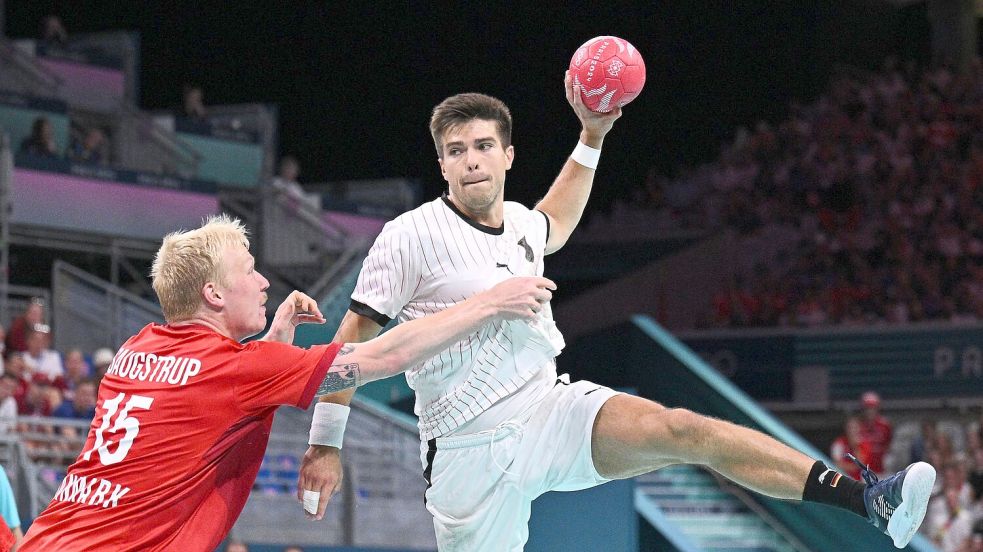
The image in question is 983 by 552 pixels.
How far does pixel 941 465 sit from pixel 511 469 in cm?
987

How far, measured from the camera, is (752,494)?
36.8ft

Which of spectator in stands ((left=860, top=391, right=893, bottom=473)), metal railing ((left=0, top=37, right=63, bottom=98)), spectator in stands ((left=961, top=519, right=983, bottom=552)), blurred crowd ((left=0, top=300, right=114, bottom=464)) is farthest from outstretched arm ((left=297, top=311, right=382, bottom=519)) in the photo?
metal railing ((left=0, top=37, right=63, bottom=98))

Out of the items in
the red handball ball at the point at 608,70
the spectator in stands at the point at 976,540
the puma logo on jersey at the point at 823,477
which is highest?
the red handball ball at the point at 608,70

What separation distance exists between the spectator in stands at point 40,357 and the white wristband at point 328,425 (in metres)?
7.51

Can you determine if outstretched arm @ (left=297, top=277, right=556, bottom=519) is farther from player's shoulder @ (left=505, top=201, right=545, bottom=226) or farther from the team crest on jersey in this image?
player's shoulder @ (left=505, top=201, right=545, bottom=226)

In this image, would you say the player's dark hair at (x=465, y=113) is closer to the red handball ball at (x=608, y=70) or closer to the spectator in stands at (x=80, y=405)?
the red handball ball at (x=608, y=70)

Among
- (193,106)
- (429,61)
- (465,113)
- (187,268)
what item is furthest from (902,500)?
(429,61)

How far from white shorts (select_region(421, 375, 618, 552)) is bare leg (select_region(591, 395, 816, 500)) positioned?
9 cm

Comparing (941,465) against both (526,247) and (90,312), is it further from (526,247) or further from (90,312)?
(526,247)

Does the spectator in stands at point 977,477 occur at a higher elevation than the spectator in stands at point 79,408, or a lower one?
lower

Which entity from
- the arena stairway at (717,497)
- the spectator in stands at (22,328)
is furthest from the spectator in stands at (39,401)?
the arena stairway at (717,497)

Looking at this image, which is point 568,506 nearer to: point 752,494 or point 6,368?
point 752,494

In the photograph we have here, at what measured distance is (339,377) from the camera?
13.6 ft

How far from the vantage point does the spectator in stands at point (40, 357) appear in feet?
39.2
